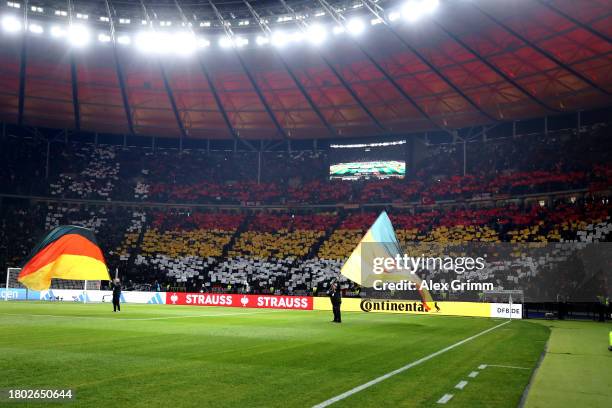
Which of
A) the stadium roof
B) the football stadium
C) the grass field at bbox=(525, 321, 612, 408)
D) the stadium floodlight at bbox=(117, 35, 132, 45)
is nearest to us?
the grass field at bbox=(525, 321, 612, 408)

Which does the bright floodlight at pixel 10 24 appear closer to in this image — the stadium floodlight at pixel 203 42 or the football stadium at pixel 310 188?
the football stadium at pixel 310 188

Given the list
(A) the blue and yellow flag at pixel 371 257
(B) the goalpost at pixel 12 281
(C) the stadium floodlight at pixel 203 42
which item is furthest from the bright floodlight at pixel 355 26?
(B) the goalpost at pixel 12 281

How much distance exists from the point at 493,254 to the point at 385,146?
20.0 m

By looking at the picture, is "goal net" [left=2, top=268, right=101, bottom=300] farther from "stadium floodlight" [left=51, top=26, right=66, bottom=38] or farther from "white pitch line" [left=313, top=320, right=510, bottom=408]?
"white pitch line" [left=313, top=320, right=510, bottom=408]

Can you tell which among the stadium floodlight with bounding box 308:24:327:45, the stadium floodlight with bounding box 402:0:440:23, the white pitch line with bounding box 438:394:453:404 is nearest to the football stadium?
the stadium floodlight with bounding box 402:0:440:23

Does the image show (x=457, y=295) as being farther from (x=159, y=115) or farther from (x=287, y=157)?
(x=159, y=115)

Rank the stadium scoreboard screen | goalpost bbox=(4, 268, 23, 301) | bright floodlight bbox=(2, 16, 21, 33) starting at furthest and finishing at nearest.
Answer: the stadium scoreboard screen < goalpost bbox=(4, 268, 23, 301) < bright floodlight bbox=(2, 16, 21, 33)

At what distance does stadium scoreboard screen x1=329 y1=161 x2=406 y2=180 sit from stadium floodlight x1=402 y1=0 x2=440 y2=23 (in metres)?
23.2

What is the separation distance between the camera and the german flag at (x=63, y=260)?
2933 cm

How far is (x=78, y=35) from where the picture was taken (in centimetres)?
4403

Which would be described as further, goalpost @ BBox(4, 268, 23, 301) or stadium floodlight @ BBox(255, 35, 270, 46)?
goalpost @ BBox(4, 268, 23, 301)

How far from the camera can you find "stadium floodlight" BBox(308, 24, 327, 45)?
41.5 m

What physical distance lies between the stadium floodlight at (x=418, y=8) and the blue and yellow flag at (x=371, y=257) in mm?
14677

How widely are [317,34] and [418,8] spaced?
26.9ft
